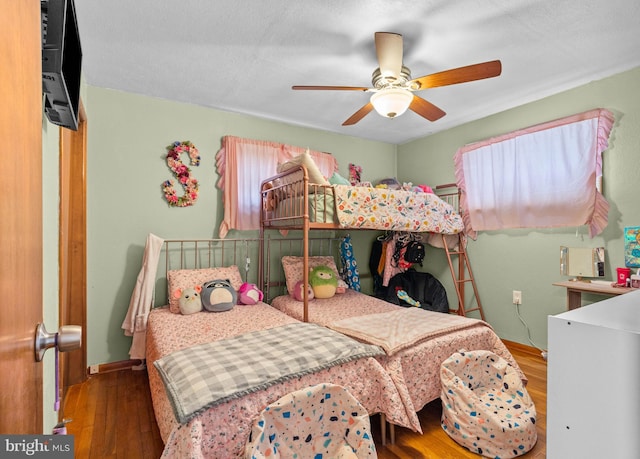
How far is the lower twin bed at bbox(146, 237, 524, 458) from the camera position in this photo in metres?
1.28

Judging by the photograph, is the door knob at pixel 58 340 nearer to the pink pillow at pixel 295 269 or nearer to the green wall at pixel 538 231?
the pink pillow at pixel 295 269

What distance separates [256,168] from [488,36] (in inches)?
89.2

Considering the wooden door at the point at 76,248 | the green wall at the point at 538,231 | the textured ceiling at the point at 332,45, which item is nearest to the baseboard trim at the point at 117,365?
the wooden door at the point at 76,248

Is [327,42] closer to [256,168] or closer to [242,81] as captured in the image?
[242,81]

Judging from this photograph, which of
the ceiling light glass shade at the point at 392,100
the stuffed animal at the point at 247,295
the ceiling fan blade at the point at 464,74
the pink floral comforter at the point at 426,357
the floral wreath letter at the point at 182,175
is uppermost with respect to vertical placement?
the ceiling fan blade at the point at 464,74

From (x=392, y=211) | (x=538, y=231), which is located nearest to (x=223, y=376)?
(x=392, y=211)

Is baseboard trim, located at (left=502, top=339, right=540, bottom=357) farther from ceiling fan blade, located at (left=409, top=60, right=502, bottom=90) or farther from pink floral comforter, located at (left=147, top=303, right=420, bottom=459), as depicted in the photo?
ceiling fan blade, located at (left=409, top=60, right=502, bottom=90)

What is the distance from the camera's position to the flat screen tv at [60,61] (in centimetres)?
90

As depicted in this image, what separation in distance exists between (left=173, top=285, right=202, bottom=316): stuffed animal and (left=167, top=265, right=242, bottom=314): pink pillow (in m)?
0.04

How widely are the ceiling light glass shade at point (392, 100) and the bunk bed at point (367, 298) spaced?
74 cm

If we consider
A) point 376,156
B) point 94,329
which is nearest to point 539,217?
point 376,156

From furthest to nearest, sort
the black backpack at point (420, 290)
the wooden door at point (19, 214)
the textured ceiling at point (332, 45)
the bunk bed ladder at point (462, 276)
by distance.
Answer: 1. the black backpack at point (420, 290)
2. the bunk bed ladder at point (462, 276)
3. the textured ceiling at point (332, 45)
4. the wooden door at point (19, 214)

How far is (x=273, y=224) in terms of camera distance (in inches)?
124

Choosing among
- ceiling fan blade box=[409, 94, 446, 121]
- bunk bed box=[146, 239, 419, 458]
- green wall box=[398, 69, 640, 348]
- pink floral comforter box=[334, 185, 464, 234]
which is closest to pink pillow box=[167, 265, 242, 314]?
bunk bed box=[146, 239, 419, 458]
